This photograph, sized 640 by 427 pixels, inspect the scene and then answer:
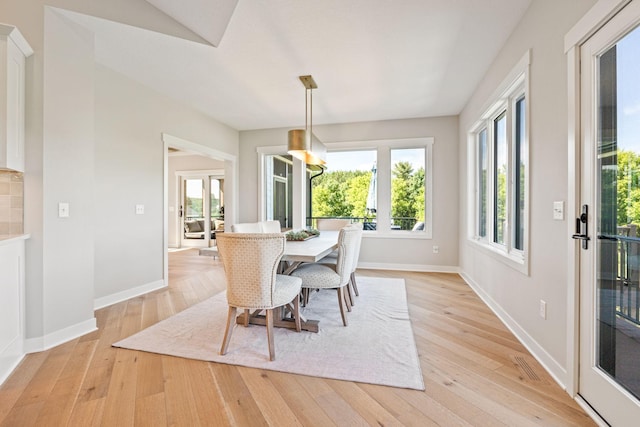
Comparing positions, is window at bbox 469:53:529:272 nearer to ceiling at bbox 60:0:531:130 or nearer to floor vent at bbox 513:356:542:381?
ceiling at bbox 60:0:531:130

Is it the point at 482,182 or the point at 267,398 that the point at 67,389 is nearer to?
the point at 267,398

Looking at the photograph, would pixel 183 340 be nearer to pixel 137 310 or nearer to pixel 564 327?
pixel 137 310

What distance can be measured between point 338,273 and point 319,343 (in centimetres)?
64

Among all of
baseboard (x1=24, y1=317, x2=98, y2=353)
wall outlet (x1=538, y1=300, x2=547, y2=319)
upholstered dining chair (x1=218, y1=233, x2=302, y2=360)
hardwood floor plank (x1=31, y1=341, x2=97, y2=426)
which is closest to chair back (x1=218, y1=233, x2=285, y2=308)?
upholstered dining chair (x1=218, y1=233, x2=302, y2=360)

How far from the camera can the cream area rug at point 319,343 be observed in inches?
76.7

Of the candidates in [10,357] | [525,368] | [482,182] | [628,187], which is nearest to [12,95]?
[10,357]

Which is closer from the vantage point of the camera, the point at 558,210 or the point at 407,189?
the point at 558,210

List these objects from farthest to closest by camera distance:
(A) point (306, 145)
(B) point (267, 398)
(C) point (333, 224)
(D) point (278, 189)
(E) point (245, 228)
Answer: (D) point (278, 189), (C) point (333, 224), (E) point (245, 228), (A) point (306, 145), (B) point (267, 398)

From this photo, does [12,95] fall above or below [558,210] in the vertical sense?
above

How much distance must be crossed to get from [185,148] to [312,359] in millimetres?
3701

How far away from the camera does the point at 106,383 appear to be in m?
1.81

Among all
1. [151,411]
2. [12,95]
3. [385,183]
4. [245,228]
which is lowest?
[151,411]

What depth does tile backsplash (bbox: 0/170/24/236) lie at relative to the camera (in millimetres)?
2209

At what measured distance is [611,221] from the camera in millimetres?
1466
